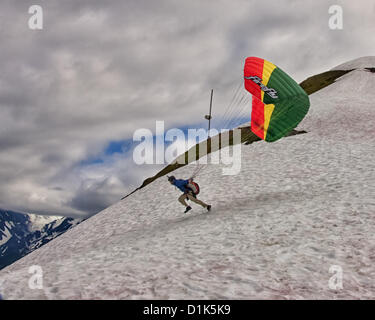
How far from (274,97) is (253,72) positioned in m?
1.71

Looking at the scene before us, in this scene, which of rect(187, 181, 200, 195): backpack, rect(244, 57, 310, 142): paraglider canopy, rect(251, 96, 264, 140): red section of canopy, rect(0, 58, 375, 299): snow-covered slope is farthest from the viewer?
rect(251, 96, 264, 140): red section of canopy

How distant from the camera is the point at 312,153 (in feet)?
80.0

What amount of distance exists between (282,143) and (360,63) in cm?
5273

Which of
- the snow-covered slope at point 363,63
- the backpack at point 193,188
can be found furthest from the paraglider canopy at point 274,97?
the snow-covered slope at point 363,63

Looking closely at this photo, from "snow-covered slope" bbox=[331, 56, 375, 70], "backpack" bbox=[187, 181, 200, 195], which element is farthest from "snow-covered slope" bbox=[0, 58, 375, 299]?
"snow-covered slope" bbox=[331, 56, 375, 70]

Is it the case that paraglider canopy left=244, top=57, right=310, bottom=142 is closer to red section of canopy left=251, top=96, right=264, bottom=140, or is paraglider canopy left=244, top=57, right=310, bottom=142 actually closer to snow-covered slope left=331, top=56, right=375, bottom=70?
red section of canopy left=251, top=96, right=264, bottom=140

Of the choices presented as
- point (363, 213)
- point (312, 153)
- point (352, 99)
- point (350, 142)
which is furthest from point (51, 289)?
point (352, 99)

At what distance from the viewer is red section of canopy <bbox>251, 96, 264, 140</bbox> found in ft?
54.5

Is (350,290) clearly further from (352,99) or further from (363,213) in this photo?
(352,99)

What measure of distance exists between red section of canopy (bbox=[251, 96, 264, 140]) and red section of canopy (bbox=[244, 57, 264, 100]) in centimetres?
55

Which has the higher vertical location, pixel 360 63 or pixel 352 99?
pixel 360 63

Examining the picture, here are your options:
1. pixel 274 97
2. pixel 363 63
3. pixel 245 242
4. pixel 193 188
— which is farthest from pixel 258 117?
pixel 363 63

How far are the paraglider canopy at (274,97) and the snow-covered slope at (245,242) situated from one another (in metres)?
3.82

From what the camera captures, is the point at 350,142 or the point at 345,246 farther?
the point at 350,142
